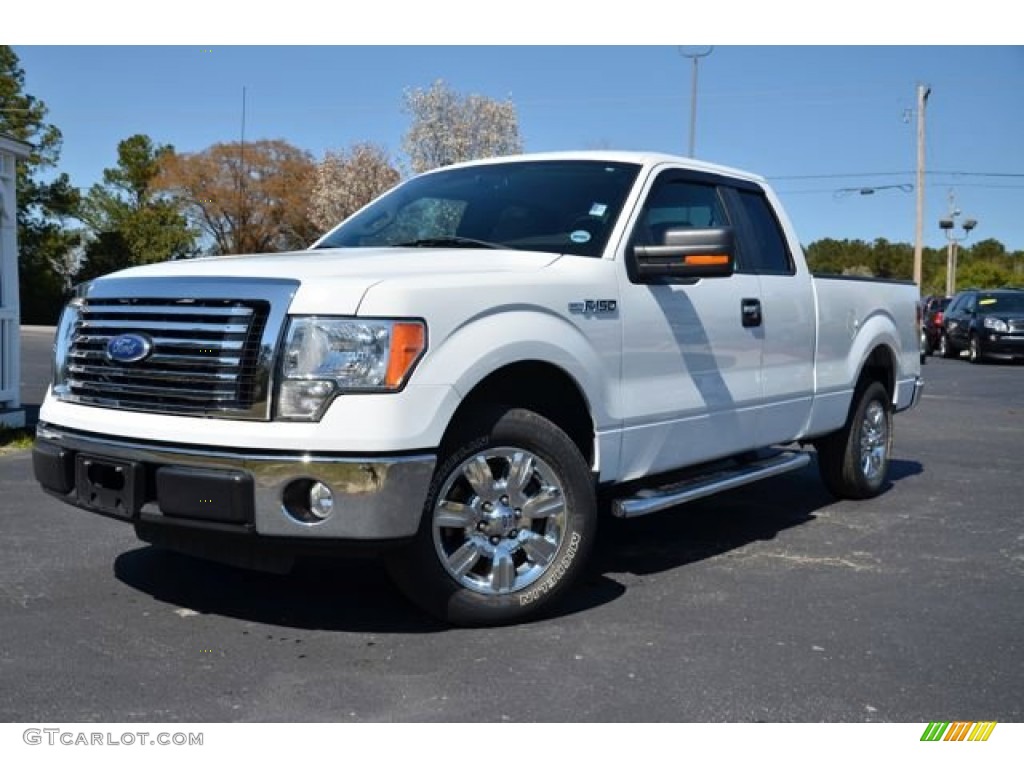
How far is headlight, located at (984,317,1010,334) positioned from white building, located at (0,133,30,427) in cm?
1970

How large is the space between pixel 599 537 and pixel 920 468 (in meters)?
3.92

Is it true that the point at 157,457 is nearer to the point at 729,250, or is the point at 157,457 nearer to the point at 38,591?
the point at 38,591

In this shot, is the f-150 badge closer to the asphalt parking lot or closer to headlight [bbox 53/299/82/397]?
the asphalt parking lot

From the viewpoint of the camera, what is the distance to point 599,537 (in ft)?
19.5

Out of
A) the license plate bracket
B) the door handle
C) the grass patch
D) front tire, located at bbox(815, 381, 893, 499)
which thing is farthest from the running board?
the grass patch

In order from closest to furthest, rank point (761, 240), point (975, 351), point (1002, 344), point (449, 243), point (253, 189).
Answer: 1. point (449, 243)
2. point (761, 240)
3. point (1002, 344)
4. point (975, 351)
5. point (253, 189)

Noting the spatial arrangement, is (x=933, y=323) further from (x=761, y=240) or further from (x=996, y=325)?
(x=761, y=240)

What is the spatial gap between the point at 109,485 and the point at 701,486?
2.61m

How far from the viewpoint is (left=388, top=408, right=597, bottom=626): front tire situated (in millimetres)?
4031

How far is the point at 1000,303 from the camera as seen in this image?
951 inches

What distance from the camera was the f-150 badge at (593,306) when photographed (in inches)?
175

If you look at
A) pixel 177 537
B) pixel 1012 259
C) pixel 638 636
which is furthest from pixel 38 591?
pixel 1012 259

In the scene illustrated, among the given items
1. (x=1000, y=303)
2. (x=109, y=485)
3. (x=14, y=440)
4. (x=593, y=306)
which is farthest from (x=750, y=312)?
(x=1000, y=303)
